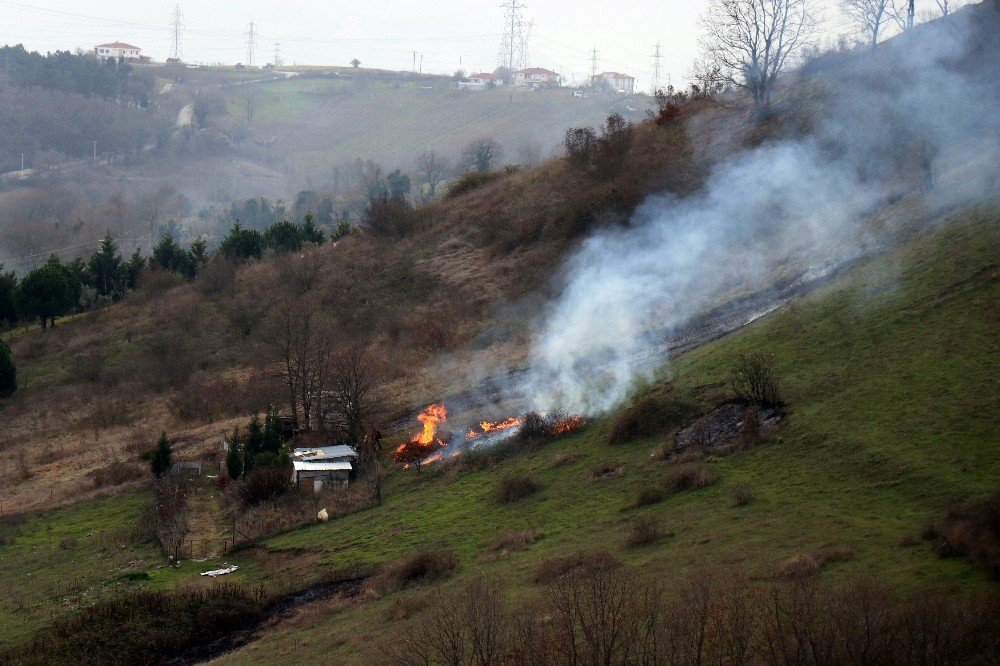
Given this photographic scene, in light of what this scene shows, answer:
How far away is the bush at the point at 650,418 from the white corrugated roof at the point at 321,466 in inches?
359

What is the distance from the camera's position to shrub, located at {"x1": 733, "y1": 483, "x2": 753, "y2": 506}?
20531 millimetres

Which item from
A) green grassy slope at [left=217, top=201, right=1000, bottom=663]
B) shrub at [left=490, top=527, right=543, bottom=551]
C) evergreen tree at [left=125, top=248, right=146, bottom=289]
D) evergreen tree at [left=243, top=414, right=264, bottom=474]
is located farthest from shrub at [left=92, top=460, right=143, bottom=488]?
evergreen tree at [left=125, top=248, right=146, bottom=289]

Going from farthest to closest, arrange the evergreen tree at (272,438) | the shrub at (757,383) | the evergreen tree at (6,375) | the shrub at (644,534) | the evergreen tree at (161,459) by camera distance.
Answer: the evergreen tree at (6,375) < the evergreen tree at (272,438) < the evergreen tree at (161,459) < the shrub at (757,383) < the shrub at (644,534)

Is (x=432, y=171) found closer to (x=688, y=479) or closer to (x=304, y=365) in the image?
(x=304, y=365)

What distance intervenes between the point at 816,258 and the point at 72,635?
26223 mm

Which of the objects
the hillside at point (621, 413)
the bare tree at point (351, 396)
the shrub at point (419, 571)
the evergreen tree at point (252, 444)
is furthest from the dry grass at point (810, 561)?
the evergreen tree at point (252, 444)

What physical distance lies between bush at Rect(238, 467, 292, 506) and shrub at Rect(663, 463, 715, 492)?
13.6 m

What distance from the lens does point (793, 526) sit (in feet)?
60.5

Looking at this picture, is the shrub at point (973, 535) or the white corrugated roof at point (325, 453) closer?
the shrub at point (973, 535)

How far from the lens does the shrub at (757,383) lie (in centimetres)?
2486

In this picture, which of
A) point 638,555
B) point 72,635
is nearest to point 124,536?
point 72,635

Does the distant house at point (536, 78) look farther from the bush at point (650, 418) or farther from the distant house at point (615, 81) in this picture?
the bush at point (650, 418)

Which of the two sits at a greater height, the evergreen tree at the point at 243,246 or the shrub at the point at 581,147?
the shrub at the point at 581,147

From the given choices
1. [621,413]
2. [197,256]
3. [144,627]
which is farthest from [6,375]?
[621,413]
